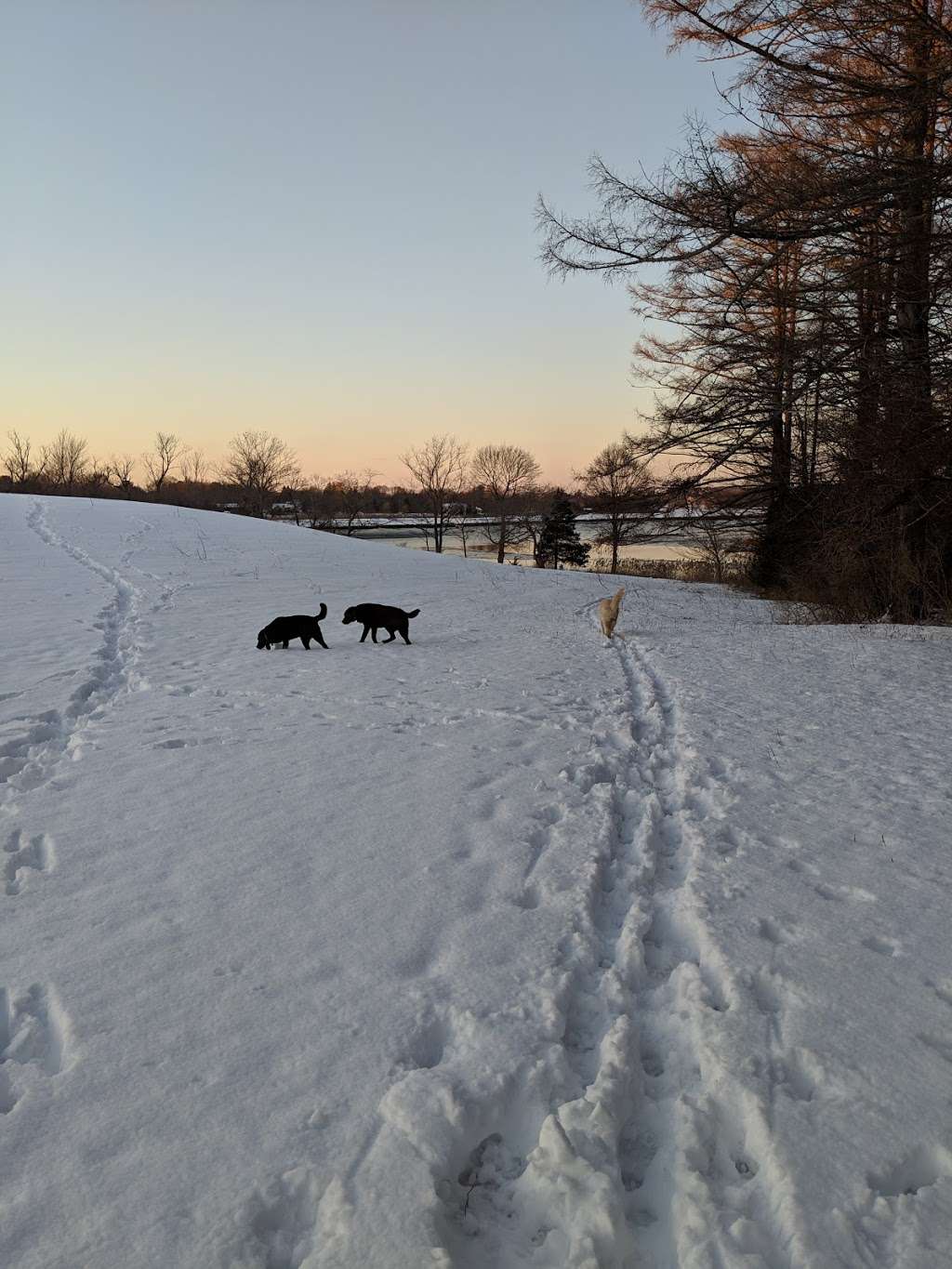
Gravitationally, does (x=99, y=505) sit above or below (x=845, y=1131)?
above

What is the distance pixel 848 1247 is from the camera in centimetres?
199

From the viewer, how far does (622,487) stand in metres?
14.8

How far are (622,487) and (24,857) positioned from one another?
12640 mm

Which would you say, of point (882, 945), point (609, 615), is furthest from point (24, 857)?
point (609, 615)

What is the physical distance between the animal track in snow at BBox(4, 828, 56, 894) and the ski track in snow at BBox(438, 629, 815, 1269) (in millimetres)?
2645

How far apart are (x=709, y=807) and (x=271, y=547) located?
71.7ft

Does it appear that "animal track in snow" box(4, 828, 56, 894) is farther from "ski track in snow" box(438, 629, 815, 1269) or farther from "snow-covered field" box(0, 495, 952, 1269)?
"ski track in snow" box(438, 629, 815, 1269)

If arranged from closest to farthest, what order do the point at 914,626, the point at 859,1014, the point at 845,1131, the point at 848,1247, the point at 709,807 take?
the point at 848,1247, the point at 845,1131, the point at 859,1014, the point at 709,807, the point at 914,626

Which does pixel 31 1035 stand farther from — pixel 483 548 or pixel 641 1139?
pixel 483 548

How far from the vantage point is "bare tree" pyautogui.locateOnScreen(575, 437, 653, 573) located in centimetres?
1418

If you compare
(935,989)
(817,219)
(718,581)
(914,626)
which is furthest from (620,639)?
(718,581)

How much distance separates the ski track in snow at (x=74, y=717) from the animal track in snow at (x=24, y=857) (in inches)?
21.7

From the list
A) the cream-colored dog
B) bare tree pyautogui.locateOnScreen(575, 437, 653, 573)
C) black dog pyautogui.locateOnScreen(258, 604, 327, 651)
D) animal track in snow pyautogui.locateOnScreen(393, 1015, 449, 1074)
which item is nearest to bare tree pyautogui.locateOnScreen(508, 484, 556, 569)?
bare tree pyautogui.locateOnScreen(575, 437, 653, 573)

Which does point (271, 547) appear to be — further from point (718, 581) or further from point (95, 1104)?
point (95, 1104)
